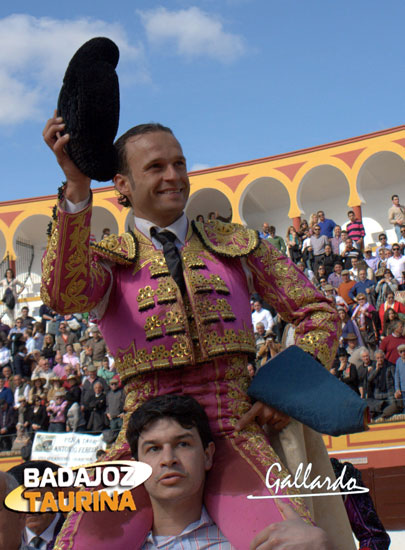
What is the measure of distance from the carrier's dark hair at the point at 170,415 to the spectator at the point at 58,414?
6.65m

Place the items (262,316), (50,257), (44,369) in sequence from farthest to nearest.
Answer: (44,369), (262,316), (50,257)

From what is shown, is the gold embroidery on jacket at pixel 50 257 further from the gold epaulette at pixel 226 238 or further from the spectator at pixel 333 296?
the spectator at pixel 333 296

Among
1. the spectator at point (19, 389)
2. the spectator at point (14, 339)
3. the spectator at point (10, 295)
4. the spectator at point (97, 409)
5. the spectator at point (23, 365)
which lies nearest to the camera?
the spectator at point (97, 409)

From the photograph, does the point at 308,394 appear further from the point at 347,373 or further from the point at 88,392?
the point at 88,392

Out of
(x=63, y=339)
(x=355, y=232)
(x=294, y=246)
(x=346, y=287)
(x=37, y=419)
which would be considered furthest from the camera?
→ (x=355, y=232)

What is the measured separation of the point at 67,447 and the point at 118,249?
5.93m

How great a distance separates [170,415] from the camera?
6.23 feet

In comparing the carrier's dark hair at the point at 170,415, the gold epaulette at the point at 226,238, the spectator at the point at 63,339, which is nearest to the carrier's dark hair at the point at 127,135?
the gold epaulette at the point at 226,238

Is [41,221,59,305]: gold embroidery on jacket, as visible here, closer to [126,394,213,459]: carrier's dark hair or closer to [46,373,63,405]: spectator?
[126,394,213,459]: carrier's dark hair

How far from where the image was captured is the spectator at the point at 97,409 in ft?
26.2

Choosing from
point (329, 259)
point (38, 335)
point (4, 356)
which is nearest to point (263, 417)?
point (329, 259)

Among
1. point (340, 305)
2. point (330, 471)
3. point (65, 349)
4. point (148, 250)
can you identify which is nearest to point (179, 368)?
point (148, 250)

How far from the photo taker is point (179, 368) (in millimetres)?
2137

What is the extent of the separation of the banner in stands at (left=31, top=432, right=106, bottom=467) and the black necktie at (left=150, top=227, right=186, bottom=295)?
5.51 metres
